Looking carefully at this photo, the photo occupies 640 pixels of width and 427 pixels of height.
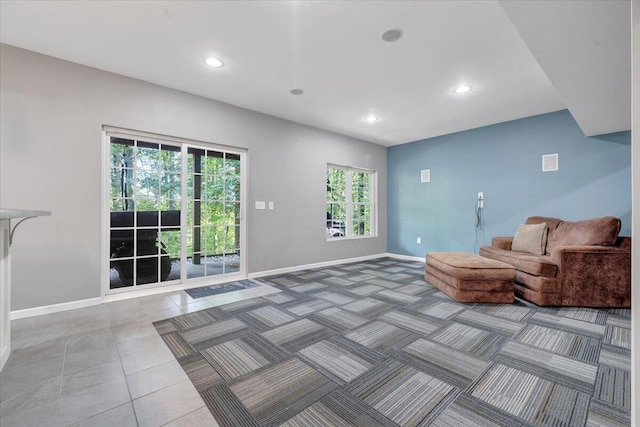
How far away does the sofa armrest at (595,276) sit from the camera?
2902 mm

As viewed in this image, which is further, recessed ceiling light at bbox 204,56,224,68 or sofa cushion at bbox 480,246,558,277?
sofa cushion at bbox 480,246,558,277

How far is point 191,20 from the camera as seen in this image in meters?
2.27

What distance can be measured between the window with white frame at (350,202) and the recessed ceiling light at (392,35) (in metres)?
3.15

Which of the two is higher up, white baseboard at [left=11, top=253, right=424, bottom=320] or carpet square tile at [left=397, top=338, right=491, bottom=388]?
white baseboard at [left=11, top=253, right=424, bottom=320]

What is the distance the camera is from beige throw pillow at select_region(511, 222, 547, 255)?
12.6ft

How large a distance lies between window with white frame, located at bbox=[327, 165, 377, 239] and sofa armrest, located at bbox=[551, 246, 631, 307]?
11.7 ft

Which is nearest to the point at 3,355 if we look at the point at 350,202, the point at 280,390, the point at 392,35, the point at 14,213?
the point at 14,213

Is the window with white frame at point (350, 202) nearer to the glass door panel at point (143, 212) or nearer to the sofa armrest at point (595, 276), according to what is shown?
the glass door panel at point (143, 212)

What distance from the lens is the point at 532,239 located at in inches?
153

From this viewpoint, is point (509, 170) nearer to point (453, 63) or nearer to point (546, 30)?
point (453, 63)

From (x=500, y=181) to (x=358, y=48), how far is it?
12.0ft

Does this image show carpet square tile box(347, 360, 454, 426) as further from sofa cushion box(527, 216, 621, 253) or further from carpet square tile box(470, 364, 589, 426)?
sofa cushion box(527, 216, 621, 253)

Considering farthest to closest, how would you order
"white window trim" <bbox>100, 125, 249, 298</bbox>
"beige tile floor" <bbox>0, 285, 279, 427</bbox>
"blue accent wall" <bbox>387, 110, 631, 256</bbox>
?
"blue accent wall" <bbox>387, 110, 631, 256</bbox> → "white window trim" <bbox>100, 125, 249, 298</bbox> → "beige tile floor" <bbox>0, 285, 279, 427</bbox>

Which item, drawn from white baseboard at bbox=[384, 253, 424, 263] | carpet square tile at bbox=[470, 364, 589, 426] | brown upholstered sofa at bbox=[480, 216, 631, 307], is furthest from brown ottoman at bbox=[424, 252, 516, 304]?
white baseboard at bbox=[384, 253, 424, 263]
